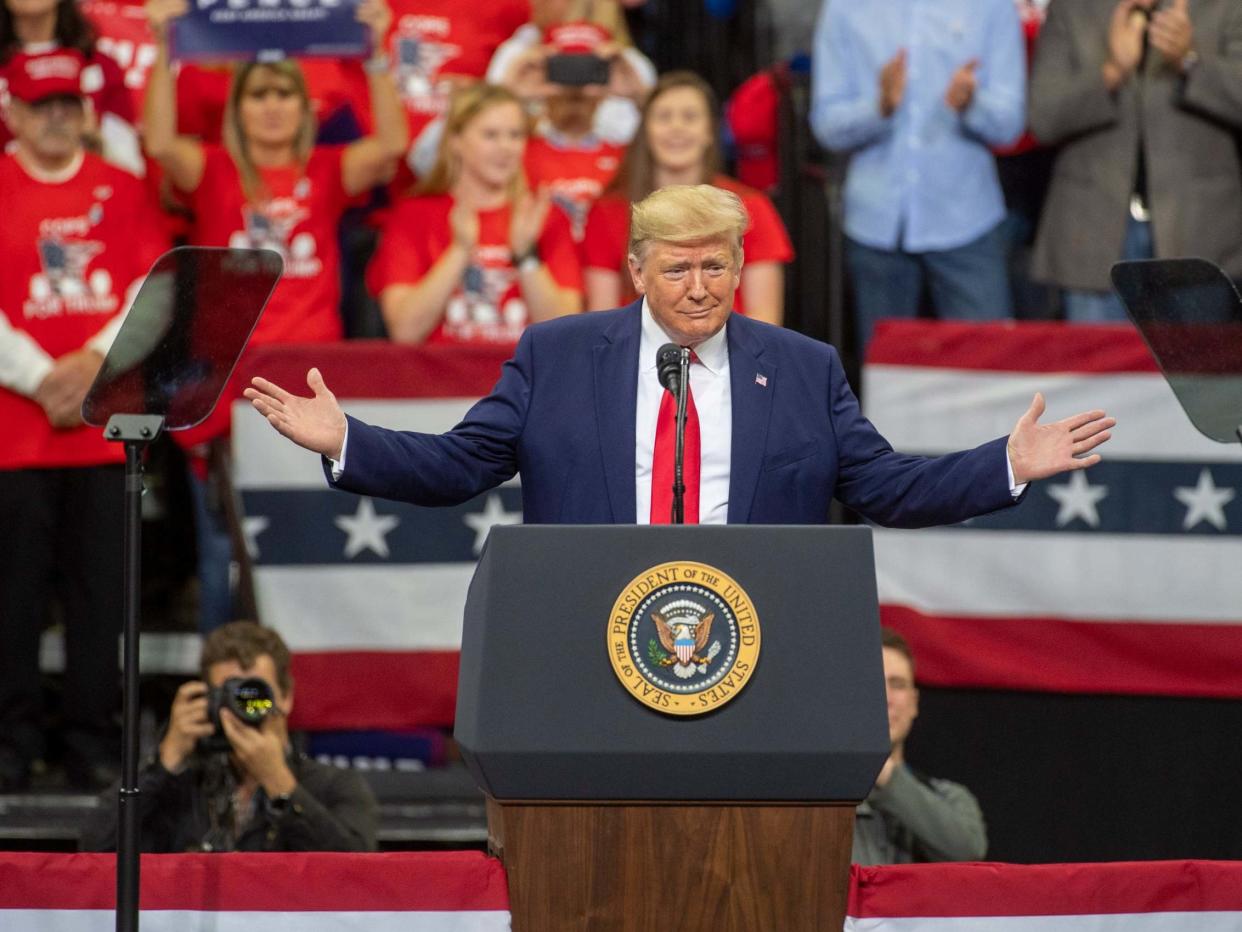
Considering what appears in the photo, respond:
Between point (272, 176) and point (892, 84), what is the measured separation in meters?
1.88

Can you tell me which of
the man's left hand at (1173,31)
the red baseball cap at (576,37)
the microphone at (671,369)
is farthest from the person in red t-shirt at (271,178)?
the microphone at (671,369)

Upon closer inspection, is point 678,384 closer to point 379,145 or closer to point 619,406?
point 619,406

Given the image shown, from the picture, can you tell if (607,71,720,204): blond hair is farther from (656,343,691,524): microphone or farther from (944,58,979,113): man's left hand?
(656,343,691,524): microphone

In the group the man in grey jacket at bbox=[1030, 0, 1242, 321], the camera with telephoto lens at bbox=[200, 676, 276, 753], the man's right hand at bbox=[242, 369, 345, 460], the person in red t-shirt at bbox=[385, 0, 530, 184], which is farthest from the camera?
the person in red t-shirt at bbox=[385, 0, 530, 184]

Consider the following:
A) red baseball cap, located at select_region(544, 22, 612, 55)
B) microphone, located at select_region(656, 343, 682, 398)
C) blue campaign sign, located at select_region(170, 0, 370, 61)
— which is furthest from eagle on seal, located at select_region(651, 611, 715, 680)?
red baseball cap, located at select_region(544, 22, 612, 55)

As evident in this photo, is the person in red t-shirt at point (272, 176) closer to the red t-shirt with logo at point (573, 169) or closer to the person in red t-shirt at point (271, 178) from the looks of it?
the person in red t-shirt at point (271, 178)

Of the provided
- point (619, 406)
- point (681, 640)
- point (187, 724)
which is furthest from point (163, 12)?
point (681, 640)

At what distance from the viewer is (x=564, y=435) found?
3.29 metres

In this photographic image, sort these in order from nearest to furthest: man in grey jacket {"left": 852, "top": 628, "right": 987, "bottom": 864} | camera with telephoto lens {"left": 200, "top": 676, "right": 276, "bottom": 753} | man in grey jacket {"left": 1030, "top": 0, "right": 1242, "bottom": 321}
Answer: camera with telephoto lens {"left": 200, "top": 676, "right": 276, "bottom": 753}
man in grey jacket {"left": 852, "top": 628, "right": 987, "bottom": 864}
man in grey jacket {"left": 1030, "top": 0, "right": 1242, "bottom": 321}

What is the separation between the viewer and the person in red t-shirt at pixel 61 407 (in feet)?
17.5

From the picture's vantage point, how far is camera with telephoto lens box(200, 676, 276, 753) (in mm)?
4184

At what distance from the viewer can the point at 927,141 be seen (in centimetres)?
609

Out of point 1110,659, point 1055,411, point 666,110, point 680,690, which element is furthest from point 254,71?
point 680,690

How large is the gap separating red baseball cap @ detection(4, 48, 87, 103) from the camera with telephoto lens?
222cm
